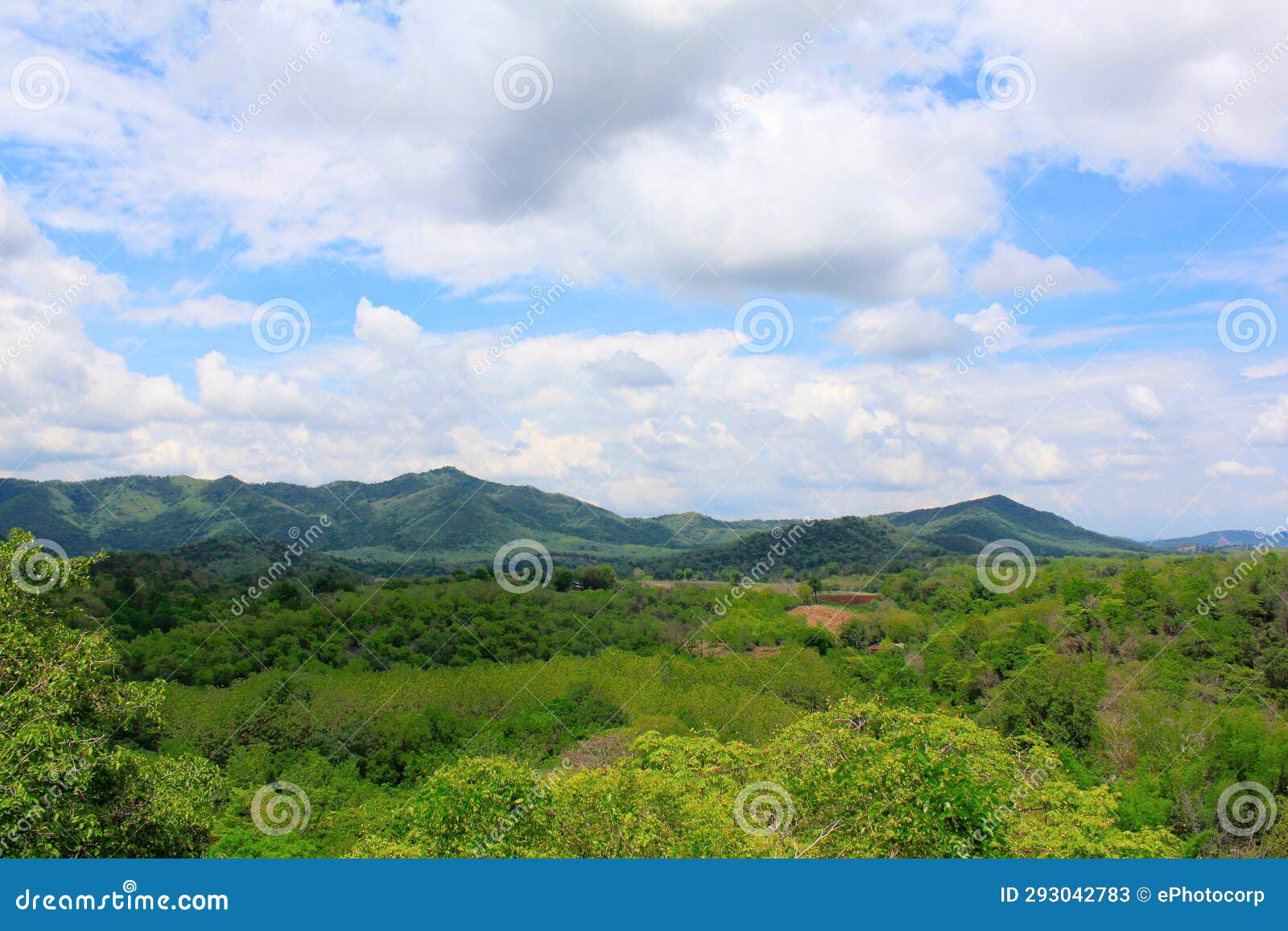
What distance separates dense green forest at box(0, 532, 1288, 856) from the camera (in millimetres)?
11609

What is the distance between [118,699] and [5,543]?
103 inches

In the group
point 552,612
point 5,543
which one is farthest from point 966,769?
point 552,612

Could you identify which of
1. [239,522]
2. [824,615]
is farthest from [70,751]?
[239,522]

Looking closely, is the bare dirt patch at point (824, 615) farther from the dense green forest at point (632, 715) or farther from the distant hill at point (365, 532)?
the distant hill at point (365, 532)

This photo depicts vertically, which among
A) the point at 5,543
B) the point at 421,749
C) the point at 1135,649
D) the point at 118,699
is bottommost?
the point at 421,749

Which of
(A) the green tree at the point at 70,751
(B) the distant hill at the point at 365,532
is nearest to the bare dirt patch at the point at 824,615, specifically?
(B) the distant hill at the point at 365,532

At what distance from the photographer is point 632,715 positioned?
43469 mm

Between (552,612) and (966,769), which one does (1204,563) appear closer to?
(552,612)

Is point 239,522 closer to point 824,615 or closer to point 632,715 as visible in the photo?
point 824,615

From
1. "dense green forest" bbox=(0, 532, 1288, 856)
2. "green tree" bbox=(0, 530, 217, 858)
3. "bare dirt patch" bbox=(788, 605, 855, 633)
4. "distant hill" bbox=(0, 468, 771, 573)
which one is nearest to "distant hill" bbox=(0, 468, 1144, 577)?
→ "distant hill" bbox=(0, 468, 771, 573)

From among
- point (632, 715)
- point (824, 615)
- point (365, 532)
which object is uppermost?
point (365, 532)

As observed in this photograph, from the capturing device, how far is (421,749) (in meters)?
39.0

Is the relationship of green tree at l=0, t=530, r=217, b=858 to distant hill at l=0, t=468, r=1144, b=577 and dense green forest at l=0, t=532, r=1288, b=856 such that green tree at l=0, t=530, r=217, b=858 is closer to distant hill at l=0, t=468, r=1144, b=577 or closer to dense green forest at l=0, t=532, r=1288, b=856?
dense green forest at l=0, t=532, r=1288, b=856

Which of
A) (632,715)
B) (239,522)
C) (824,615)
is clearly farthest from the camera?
(239,522)
